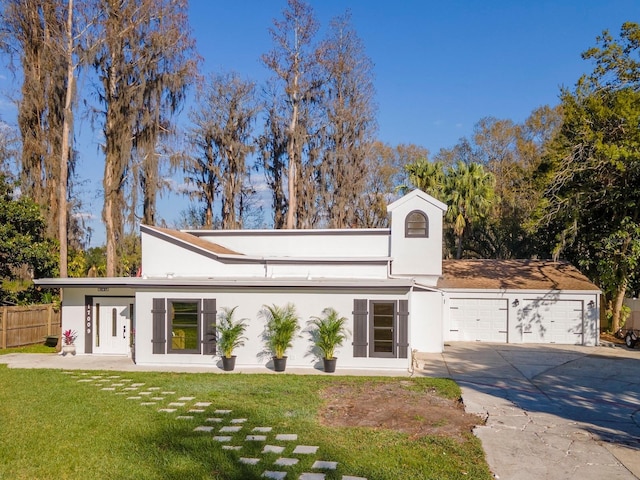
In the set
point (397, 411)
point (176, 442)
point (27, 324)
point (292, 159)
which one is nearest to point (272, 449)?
point (176, 442)

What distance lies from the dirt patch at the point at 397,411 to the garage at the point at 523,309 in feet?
30.8

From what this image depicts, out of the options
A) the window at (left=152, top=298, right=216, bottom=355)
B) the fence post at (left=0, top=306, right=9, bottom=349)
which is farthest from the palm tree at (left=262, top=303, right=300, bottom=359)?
the fence post at (left=0, top=306, right=9, bottom=349)

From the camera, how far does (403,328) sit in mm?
13047

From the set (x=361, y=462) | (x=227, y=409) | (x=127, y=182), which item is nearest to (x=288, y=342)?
(x=227, y=409)

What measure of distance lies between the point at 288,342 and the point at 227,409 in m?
4.31

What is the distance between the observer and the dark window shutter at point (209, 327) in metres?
13.8

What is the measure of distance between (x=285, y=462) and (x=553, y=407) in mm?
5802

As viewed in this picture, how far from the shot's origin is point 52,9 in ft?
60.5

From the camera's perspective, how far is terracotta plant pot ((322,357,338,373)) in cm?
1280

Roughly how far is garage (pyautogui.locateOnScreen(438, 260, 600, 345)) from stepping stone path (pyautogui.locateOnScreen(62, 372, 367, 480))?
12.0m

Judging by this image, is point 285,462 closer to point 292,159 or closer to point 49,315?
point 49,315

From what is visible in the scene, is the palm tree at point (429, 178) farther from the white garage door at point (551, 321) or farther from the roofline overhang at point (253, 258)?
the roofline overhang at point (253, 258)

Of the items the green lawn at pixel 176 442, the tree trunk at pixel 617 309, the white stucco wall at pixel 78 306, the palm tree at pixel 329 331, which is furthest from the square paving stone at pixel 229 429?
the tree trunk at pixel 617 309

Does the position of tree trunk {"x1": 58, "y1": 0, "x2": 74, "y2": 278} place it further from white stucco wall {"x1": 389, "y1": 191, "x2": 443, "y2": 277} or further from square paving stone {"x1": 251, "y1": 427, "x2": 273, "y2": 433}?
square paving stone {"x1": 251, "y1": 427, "x2": 273, "y2": 433}
